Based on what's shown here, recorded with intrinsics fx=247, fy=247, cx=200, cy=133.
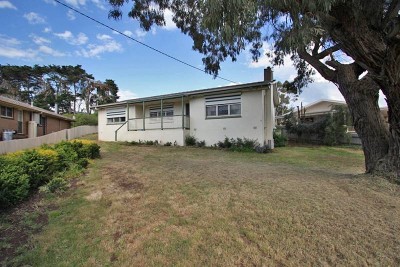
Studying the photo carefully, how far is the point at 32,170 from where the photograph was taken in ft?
20.1

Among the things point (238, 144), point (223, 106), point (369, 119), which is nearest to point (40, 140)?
point (223, 106)

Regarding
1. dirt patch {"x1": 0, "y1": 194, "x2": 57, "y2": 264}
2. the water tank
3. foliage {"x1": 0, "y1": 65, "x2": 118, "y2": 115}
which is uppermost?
foliage {"x1": 0, "y1": 65, "x2": 118, "y2": 115}

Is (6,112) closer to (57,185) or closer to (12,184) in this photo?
(57,185)

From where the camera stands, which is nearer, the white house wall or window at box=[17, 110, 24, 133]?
the white house wall

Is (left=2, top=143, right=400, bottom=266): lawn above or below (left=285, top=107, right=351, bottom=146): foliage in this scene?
below

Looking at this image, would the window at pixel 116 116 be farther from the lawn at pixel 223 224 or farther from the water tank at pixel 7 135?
the lawn at pixel 223 224

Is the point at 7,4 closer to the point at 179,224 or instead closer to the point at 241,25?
the point at 241,25

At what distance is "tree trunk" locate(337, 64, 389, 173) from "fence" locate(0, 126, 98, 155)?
1470cm

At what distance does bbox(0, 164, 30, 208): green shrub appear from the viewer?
5012 mm

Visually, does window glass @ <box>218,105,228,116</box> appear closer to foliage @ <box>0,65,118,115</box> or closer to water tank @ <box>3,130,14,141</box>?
water tank @ <box>3,130,14,141</box>

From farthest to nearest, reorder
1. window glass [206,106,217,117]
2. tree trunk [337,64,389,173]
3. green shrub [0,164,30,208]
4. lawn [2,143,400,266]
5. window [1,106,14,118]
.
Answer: window [1,106,14,118] → window glass [206,106,217,117] → tree trunk [337,64,389,173] → green shrub [0,164,30,208] → lawn [2,143,400,266]

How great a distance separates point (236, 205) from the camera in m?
4.72

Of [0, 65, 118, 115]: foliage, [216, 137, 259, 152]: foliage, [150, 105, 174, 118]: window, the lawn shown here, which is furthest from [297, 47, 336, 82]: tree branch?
[0, 65, 118, 115]: foliage

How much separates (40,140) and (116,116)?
7.15m
